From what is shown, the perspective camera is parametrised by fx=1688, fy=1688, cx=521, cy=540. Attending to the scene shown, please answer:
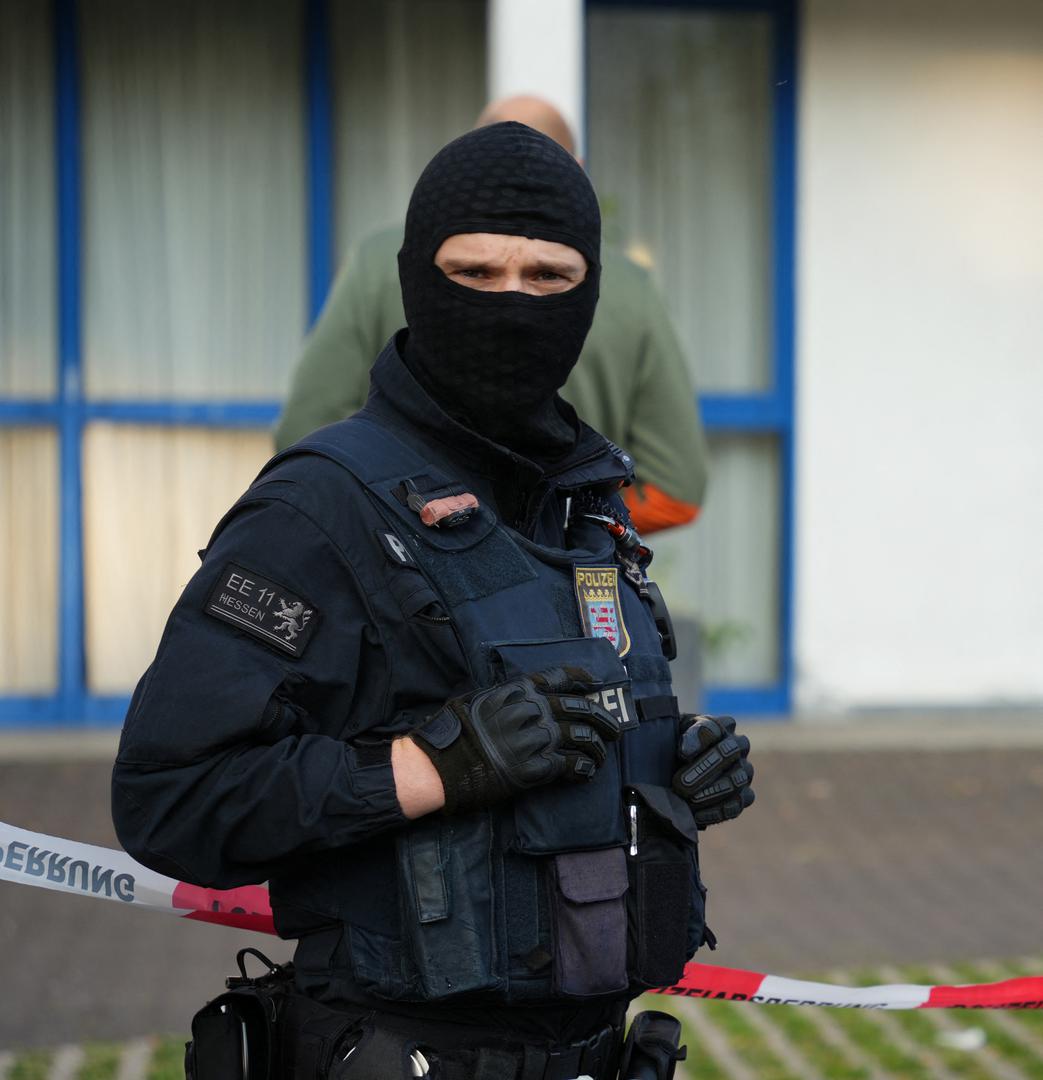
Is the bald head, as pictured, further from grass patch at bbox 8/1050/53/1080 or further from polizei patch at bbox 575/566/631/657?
grass patch at bbox 8/1050/53/1080

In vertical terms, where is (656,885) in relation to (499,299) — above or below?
below

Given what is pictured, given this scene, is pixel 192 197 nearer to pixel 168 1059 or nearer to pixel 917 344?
pixel 917 344

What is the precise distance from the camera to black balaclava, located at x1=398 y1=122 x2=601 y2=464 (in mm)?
2096

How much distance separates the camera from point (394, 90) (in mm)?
8539

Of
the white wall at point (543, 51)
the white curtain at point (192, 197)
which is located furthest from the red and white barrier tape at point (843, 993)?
the white curtain at point (192, 197)

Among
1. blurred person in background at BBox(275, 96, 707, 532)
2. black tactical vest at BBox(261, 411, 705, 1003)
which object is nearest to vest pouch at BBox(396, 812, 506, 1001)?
black tactical vest at BBox(261, 411, 705, 1003)

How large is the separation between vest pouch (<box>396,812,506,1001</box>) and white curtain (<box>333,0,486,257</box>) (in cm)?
684

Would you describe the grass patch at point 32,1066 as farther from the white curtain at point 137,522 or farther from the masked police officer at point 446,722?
the white curtain at point 137,522

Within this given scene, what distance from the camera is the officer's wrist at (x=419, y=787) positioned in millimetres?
1933

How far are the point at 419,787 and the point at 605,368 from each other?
7.60 feet

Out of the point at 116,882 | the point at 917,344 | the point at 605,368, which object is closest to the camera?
the point at 116,882

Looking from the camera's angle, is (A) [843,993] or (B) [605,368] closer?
(A) [843,993]

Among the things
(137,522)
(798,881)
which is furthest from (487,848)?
(137,522)

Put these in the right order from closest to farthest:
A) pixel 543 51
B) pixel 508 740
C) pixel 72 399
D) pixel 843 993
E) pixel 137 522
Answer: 1. pixel 508 740
2. pixel 843 993
3. pixel 543 51
4. pixel 72 399
5. pixel 137 522
